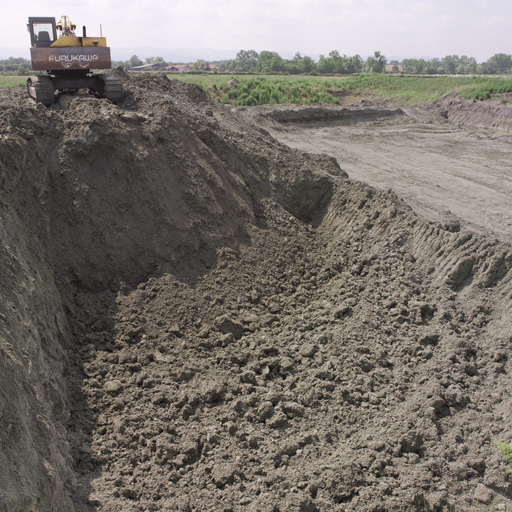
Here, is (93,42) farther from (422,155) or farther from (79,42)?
(422,155)

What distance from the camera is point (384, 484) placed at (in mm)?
4363

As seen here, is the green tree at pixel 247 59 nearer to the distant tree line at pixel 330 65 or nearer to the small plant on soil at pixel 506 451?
the distant tree line at pixel 330 65

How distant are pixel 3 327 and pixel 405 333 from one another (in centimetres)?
477

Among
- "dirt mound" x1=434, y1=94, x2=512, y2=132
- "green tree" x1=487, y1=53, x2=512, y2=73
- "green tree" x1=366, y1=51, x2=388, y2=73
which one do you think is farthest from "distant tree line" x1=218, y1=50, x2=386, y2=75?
"green tree" x1=487, y1=53, x2=512, y2=73

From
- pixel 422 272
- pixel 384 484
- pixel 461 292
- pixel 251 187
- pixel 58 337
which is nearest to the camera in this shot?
pixel 384 484

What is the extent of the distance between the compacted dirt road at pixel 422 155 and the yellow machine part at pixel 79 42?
7387 millimetres

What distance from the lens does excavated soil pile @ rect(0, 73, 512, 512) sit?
4.33 meters

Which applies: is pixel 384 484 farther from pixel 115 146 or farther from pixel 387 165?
pixel 387 165

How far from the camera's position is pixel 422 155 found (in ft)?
54.1

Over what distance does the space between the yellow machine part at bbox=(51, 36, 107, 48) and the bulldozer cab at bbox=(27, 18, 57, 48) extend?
506mm

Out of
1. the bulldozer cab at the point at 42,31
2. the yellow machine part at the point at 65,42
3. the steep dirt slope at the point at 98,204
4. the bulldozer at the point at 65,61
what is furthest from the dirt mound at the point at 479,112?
the bulldozer cab at the point at 42,31

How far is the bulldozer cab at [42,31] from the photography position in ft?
35.1

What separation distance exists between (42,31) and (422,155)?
39.8 feet

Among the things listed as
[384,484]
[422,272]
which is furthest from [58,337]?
[422,272]
